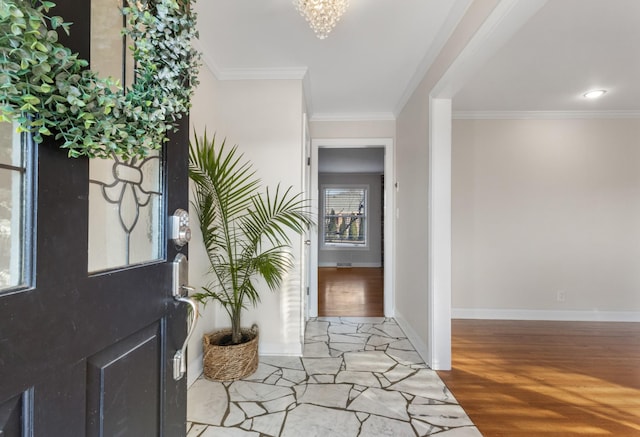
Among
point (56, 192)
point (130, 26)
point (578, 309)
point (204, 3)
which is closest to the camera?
point (56, 192)

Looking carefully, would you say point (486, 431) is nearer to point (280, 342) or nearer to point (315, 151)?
point (280, 342)

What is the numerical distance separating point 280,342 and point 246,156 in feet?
5.26

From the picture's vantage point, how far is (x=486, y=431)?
5.29 ft

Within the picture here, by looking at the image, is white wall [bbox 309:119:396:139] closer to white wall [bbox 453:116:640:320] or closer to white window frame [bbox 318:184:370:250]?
white wall [bbox 453:116:640:320]

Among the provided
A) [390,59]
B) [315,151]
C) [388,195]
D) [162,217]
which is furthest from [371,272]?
[162,217]

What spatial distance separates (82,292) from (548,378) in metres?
2.85

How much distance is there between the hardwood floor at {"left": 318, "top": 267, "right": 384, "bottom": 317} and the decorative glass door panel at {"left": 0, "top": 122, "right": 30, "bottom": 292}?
3.38 m

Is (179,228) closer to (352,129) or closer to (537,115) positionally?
(352,129)

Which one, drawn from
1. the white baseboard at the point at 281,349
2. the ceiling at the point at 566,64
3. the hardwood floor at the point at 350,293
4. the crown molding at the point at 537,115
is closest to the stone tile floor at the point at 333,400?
the white baseboard at the point at 281,349

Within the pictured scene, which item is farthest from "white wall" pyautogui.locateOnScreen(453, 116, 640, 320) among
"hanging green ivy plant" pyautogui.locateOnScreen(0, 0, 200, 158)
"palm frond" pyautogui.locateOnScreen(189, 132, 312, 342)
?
"hanging green ivy plant" pyautogui.locateOnScreen(0, 0, 200, 158)

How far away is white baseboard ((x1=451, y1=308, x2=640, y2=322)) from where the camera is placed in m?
3.38

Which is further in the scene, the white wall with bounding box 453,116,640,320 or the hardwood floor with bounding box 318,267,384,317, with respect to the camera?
the hardwood floor with bounding box 318,267,384,317

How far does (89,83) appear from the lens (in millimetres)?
488

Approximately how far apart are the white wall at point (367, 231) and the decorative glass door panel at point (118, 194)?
690 cm
